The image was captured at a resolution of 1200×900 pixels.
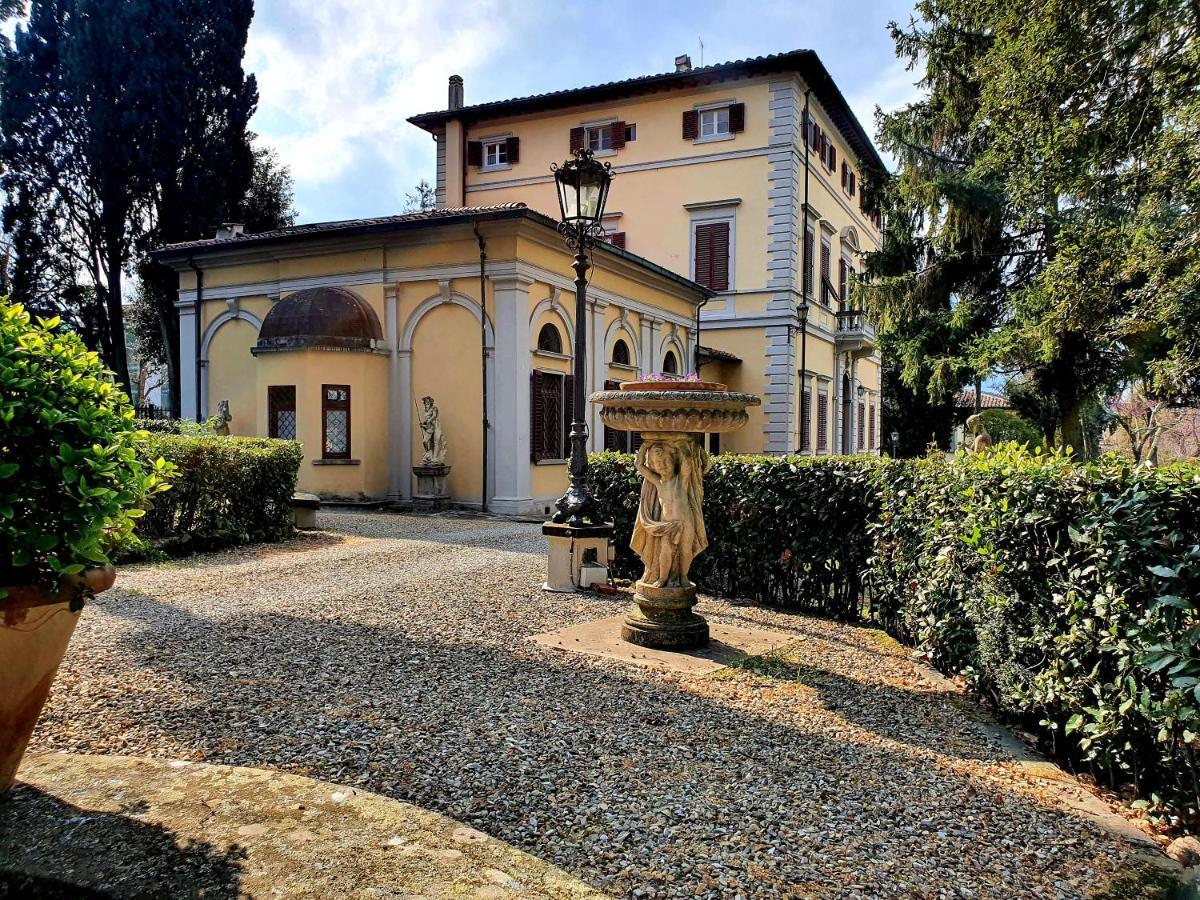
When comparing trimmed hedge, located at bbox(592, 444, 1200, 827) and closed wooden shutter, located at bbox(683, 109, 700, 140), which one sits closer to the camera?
trimmed hedge, located at bbox(592, 444, 1200, 827)

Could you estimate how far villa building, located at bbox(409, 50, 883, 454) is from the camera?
76.7ft

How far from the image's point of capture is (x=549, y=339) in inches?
625

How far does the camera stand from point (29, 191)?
24.3 m

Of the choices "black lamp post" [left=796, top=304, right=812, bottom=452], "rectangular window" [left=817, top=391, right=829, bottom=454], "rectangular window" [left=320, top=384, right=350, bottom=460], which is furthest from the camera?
"rectangular window" [left=817, top=391, right=829, bottom=454]

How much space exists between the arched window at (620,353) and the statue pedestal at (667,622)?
42.1ft

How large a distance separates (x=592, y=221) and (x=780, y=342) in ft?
56.1

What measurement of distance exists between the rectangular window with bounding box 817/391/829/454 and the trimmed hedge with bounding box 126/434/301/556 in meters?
21.0

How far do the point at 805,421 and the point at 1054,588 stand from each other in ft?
75.5

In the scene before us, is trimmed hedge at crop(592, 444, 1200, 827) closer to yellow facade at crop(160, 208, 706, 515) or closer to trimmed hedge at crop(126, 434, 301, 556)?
trimmed hedge at crop(126, 434, 301, 556)

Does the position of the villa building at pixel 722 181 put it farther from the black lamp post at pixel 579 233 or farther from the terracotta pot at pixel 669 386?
the terracotta pot at pixel 669 386

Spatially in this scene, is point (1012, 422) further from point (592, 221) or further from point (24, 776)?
point (24, 776)

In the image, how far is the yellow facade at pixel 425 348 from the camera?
1465 centimetres

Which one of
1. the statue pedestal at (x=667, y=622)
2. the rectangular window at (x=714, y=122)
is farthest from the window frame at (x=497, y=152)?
the statue pedestal at (x=667, y=622)

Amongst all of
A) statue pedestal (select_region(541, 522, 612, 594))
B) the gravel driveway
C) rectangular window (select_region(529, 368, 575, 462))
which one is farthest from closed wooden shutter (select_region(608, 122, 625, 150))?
the gravel driveway
